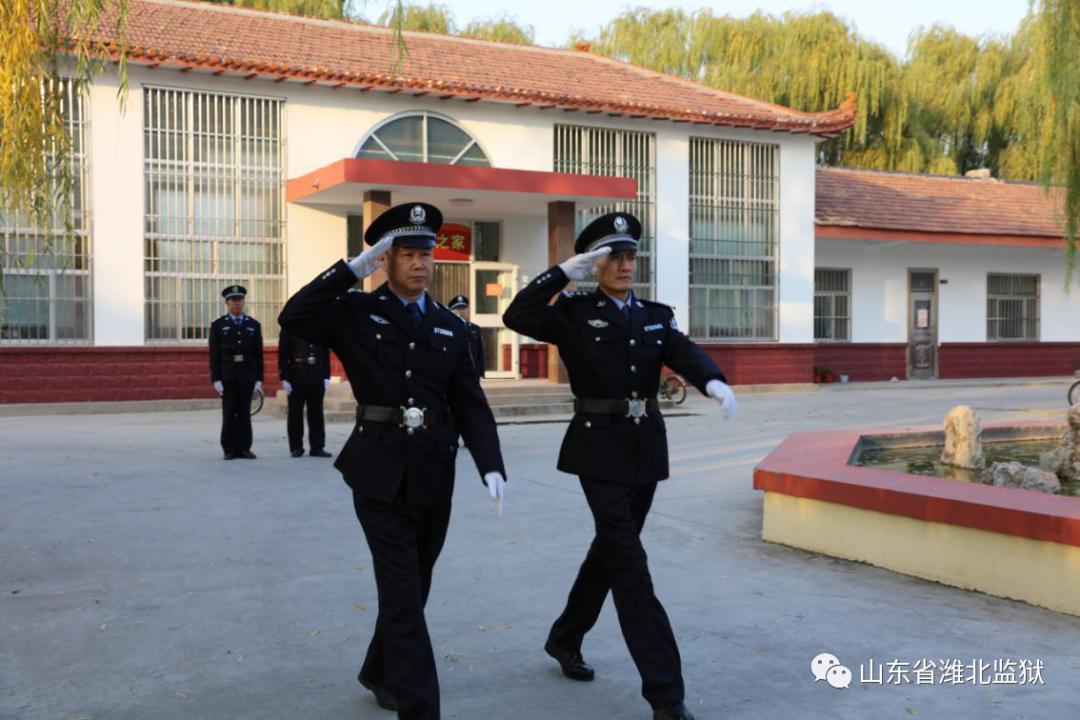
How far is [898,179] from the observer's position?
26422 millimetres

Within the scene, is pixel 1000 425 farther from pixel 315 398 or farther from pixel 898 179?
pixel 898 179

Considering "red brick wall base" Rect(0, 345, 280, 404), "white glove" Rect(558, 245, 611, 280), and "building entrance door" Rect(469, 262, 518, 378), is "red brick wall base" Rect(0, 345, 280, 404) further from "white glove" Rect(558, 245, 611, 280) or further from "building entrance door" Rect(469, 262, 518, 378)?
"white glove" Rect(558, 245, 611, 280)

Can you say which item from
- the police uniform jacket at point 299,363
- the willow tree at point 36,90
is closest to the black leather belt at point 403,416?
the willow tree at point 36,90

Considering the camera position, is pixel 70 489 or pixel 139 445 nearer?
pixel 70 489

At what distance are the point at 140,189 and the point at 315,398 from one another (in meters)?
7.28

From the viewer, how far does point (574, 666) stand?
421 cm

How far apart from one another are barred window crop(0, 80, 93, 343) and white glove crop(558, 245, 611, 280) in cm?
1348

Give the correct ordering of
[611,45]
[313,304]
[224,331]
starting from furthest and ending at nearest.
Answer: [611,45] → [224,331] → [313,304]

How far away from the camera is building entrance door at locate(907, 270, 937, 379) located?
2489cm

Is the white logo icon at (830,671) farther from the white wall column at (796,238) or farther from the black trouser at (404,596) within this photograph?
the white wall column at (796,238)

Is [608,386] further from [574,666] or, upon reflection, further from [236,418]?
[236,418]

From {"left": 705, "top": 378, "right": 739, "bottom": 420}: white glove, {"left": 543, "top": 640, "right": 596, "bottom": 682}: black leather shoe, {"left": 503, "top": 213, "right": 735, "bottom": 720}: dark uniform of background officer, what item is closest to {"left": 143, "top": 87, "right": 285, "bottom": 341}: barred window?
{"left": 503, "top": 213, "right": 735, "bottom": 720}: dark uniform of background officer

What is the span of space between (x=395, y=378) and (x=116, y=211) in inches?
548

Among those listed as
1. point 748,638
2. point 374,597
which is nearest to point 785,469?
point 748,638
